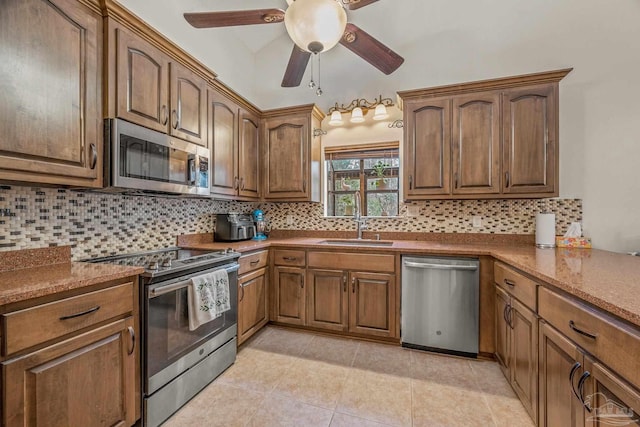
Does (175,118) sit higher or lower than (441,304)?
higher

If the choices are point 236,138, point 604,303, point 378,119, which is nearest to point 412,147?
point 378,119

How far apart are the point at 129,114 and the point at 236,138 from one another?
1.15 metres

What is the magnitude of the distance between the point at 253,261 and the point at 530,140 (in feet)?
8.50

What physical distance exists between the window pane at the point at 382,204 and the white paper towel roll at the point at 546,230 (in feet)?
4.13

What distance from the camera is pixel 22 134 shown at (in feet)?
4.00

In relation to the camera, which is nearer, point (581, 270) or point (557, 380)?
point (557, 380)

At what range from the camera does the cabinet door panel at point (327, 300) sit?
2543mm

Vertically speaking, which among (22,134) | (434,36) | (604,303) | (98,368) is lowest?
(98,368)

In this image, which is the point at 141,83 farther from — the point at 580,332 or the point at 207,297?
the point at 580,332

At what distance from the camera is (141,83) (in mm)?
1737

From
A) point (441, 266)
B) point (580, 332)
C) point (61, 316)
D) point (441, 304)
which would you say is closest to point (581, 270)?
point (580, 332)

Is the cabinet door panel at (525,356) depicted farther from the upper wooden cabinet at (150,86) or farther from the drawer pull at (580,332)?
the upper wooden cabinet at (150,86)

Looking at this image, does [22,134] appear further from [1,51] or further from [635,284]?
[635,284]

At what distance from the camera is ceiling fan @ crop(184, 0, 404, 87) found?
1308 millimetres
